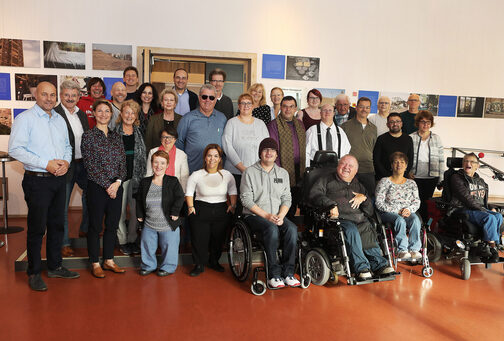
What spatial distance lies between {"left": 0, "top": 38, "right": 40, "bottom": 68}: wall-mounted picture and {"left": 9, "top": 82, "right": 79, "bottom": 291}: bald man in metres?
2.88

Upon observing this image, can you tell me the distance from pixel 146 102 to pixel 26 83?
8.23 feet

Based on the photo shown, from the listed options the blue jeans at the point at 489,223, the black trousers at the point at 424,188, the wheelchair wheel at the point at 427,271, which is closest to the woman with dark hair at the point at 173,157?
the wheelchair wheel at the point at 427,271

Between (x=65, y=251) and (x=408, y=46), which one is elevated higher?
(x=408, y=46)

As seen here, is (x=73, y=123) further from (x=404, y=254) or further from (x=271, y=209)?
(x=404, y=254)

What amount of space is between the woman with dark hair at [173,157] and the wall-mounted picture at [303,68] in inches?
116

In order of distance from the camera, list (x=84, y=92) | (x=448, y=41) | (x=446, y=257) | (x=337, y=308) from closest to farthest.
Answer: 1. (x=337, y=308)
2. (x=446, y=257)
3. (x=84, y=92)
4. (x=448, y=41)

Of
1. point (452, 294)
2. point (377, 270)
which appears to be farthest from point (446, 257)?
point (377, 270)

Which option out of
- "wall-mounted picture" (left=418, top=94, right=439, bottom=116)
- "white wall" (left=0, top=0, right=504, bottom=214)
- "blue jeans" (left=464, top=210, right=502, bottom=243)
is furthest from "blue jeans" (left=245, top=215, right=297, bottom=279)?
"wall-mounted picture" (left=418, top=94, right=439, bottom=116)

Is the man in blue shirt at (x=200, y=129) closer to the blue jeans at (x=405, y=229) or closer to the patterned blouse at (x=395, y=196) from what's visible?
the patterned blouse at (x=395, y=196)

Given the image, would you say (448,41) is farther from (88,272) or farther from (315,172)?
(88,272)

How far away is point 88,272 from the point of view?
3643 millimetres

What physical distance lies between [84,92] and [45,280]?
309 centimetres

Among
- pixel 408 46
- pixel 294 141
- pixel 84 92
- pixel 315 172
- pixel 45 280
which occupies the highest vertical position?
pixel 408 46

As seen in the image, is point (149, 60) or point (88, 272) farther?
point (149, 60)
